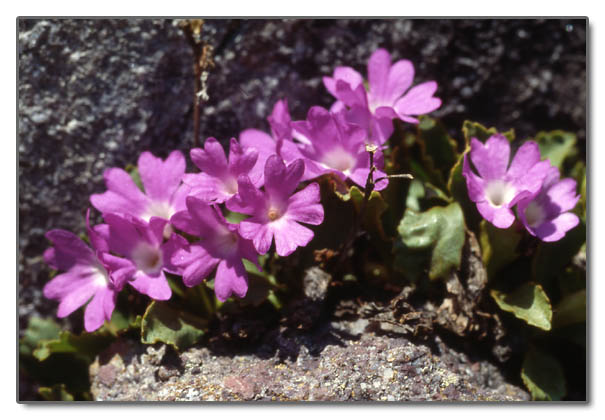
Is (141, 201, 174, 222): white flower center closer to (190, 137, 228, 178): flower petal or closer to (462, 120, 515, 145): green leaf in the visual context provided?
(190, 137, 228, 178): flower petal

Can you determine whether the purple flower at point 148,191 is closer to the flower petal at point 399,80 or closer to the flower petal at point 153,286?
the flower petal at point 153,286

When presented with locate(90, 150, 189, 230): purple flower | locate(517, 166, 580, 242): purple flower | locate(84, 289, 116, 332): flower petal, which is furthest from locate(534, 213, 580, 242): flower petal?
locate(84, 289, 116, 332): flower petal

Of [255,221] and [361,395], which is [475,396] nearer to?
[361,395]

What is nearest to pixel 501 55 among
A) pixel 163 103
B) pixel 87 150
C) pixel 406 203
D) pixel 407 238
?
pixel 406 203

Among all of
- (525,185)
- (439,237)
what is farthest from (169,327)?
(525,185)

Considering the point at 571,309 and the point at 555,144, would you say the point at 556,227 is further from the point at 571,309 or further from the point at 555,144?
the point at 555,144

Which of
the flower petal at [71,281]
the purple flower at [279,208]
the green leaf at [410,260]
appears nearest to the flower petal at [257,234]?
the purple flower at [279,208]
